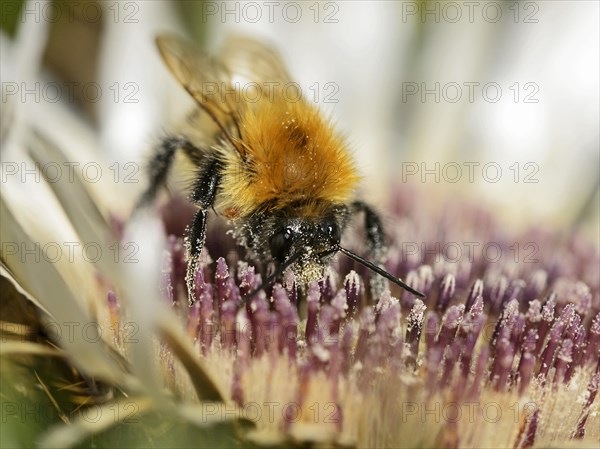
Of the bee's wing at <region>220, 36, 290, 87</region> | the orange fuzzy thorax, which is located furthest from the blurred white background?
the orange fuzzy thorax

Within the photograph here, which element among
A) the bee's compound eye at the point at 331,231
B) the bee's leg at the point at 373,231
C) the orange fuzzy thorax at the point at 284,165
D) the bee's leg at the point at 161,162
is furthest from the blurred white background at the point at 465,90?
the bee's compound eye at the point at 331,231

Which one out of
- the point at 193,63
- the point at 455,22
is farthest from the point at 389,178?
the point at 193,63

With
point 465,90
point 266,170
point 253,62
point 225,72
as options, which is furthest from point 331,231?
point 465,90

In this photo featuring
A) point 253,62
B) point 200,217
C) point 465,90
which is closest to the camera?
point 200,217

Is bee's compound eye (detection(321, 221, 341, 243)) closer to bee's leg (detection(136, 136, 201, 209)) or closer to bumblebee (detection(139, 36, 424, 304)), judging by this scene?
bumblebee (detection(139, 36, 424, 304))

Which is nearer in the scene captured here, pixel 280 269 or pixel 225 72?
pixel 280 269

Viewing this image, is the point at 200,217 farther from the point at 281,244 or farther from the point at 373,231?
the point at 373,231

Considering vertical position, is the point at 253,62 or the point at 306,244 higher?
the point at 253,62

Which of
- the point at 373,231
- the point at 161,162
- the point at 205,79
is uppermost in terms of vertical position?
the point at 205,79

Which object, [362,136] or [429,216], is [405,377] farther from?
[362,136]
